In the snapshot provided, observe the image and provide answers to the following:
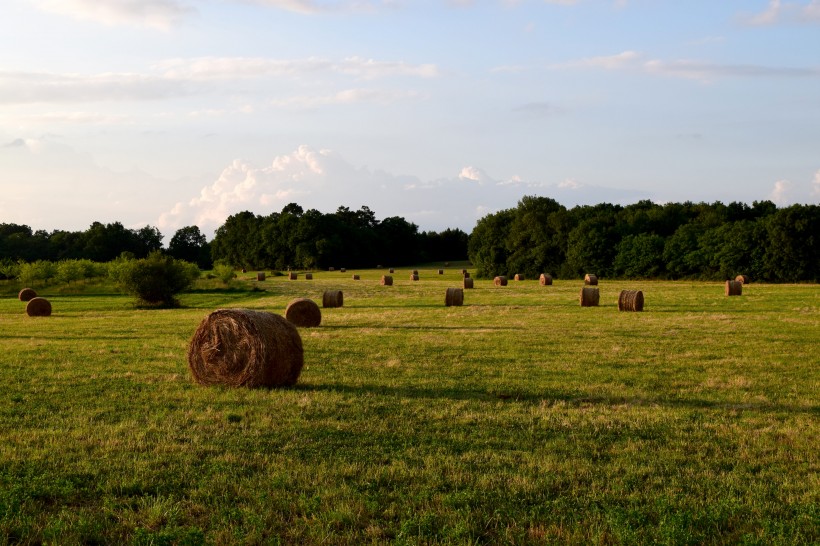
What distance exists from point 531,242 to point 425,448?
91.5 m

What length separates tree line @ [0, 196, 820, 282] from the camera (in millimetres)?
73188

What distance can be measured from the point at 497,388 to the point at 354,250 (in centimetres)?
12615

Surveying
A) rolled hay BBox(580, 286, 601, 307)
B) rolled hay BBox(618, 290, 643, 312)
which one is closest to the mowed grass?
rolled hay BBox(618, 290, 643, 312)

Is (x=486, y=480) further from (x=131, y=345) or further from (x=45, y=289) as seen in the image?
(x=45, y=289)

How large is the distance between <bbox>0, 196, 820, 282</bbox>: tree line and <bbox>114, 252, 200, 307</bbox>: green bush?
2952 centimetres

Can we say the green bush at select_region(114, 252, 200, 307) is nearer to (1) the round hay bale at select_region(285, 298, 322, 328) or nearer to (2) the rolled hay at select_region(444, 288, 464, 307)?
(2) the rolled hay at select_region(444, 288, 464, 307)

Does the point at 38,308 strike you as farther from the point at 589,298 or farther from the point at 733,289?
the point at 733,289

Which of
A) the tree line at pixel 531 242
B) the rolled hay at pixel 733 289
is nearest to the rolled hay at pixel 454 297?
the rolled hay at pixel 733 289

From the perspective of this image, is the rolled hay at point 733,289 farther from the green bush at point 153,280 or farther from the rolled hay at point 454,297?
the green bush at point 153,280

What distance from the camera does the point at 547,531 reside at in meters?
7.27

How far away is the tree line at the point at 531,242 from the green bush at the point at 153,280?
29.5 m

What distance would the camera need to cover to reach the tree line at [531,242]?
240ft

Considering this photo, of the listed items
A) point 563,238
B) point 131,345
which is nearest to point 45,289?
point 131,345

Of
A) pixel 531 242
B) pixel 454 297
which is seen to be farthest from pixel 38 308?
pixel 531 242
